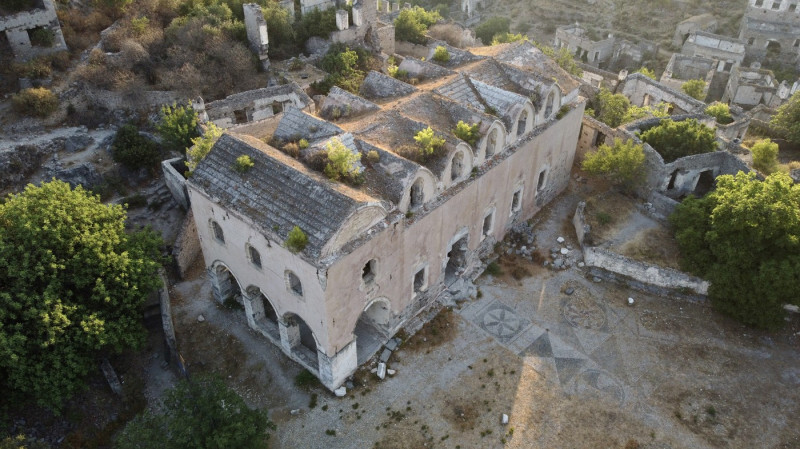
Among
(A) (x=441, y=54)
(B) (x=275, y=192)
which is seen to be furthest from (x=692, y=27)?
(B) (x=275, y=192)

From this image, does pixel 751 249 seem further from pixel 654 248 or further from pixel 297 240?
pixel 297 240

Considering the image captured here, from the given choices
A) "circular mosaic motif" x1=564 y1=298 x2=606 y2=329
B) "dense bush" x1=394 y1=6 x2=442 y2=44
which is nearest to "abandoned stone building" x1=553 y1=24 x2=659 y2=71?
"dense bush" x1=394 y1=6 x2=442 y2=44

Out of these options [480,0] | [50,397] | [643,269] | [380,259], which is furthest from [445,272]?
[480,0]

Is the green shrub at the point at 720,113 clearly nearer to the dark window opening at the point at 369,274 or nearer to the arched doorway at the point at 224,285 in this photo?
the dark window opening at the point at 369,274

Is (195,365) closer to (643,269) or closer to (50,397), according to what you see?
(50,397)

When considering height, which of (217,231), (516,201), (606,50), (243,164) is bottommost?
(516,201)

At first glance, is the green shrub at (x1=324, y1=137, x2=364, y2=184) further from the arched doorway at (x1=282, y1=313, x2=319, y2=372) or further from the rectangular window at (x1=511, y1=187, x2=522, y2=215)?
the rectangular window at (x1=511, y1=187, x2=522, y2=215)
